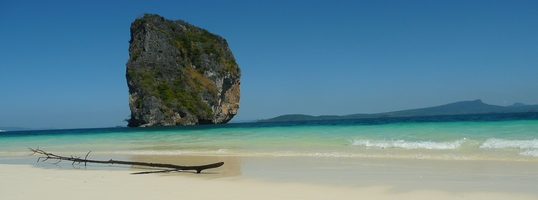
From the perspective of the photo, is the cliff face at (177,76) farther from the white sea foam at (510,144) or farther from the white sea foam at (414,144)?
the white sea foam at (510,144)

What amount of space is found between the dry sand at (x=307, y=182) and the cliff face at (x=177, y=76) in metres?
57.3

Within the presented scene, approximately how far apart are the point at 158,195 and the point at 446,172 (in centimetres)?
529

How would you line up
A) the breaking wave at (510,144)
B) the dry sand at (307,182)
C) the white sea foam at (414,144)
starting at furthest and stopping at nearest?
the white sea foam at (414,144) < the breaking wave at (510,144) < the dry sand at (307,182)

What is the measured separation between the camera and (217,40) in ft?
266

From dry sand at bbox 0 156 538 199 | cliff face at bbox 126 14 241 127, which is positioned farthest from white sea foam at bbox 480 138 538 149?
cliff face at bbox 126 14 241 127

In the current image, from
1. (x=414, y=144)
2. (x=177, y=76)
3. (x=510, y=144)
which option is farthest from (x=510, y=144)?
(x=177, y=76)

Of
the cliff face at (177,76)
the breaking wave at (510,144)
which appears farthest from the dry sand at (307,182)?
the cliff face at (177,76)

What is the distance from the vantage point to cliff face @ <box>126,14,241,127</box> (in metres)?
63.8

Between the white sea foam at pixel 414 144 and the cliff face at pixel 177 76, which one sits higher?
the cliff face at pixel 177 76

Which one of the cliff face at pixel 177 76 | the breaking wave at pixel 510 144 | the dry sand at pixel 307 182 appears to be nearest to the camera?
the dry sand at pixel 307 182

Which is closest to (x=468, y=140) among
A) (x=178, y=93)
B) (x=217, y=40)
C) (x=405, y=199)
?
(x=405, y=199)

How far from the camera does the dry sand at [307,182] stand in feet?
17.1

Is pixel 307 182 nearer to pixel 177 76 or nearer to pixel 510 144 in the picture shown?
pixel 510 144

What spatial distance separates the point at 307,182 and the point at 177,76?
6506cm
